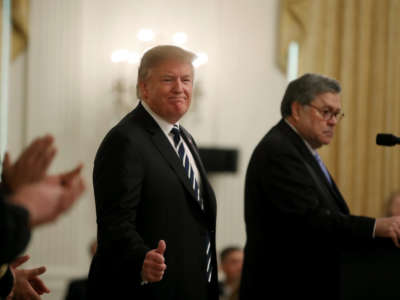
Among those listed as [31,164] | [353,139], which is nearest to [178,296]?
[31,164]

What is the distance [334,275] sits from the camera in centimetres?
257

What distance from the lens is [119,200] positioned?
79.1 inches

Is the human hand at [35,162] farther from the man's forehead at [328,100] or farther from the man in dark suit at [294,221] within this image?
the man's forehead at [328,100]

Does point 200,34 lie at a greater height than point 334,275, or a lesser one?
greater

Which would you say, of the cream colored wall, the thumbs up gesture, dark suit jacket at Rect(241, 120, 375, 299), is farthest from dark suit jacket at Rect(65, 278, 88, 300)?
the thumbs up gesture

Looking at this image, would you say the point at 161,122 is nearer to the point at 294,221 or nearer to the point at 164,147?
the point at 164,147

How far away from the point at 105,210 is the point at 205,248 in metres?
0.45

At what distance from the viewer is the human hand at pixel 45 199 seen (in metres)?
1.25

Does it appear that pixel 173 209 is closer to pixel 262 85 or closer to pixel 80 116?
pixel 80 116

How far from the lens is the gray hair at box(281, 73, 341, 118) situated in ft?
9.32

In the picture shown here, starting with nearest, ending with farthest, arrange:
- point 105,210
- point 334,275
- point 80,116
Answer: point 105,210 → point 334,275 → point 80,116

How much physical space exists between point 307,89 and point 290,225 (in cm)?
69

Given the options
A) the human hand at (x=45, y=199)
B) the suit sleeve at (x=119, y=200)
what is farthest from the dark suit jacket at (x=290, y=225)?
the human hand at (x=45, y=199)

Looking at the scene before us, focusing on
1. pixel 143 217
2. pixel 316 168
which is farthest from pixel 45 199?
pixel 316 168
